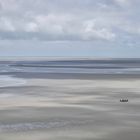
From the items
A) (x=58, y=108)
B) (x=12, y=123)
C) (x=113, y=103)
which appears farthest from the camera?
(x=113, y=103)

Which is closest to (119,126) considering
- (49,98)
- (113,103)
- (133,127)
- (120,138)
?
(133,127)

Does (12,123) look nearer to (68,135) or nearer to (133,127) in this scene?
(68,135)

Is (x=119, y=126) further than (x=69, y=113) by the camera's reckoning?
No

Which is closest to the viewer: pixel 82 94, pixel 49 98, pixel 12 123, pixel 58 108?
pixel 12 123

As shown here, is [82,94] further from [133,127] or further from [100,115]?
[133,127]

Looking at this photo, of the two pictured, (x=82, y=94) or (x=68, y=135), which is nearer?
(x=68, y=135)

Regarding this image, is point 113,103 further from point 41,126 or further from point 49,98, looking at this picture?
point 41,126

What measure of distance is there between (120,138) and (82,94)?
14.8m

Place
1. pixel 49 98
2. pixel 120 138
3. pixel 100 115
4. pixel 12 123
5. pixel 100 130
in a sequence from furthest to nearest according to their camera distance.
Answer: pixel 49 98 < pixel 100 115 < pixel 12 123 < pixel 100 130 < pixel 120 138

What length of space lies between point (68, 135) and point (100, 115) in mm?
4869

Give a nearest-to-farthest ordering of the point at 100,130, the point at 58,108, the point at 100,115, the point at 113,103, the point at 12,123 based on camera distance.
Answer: the point at 100,130 → the point at 12,123 → the point at 100,115 → the point at 58,108 → the point at 113,103

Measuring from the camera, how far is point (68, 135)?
14.9 meters

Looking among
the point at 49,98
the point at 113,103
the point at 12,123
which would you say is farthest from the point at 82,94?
the point at 12,123

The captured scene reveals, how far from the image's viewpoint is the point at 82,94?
Result: 1152 inches
